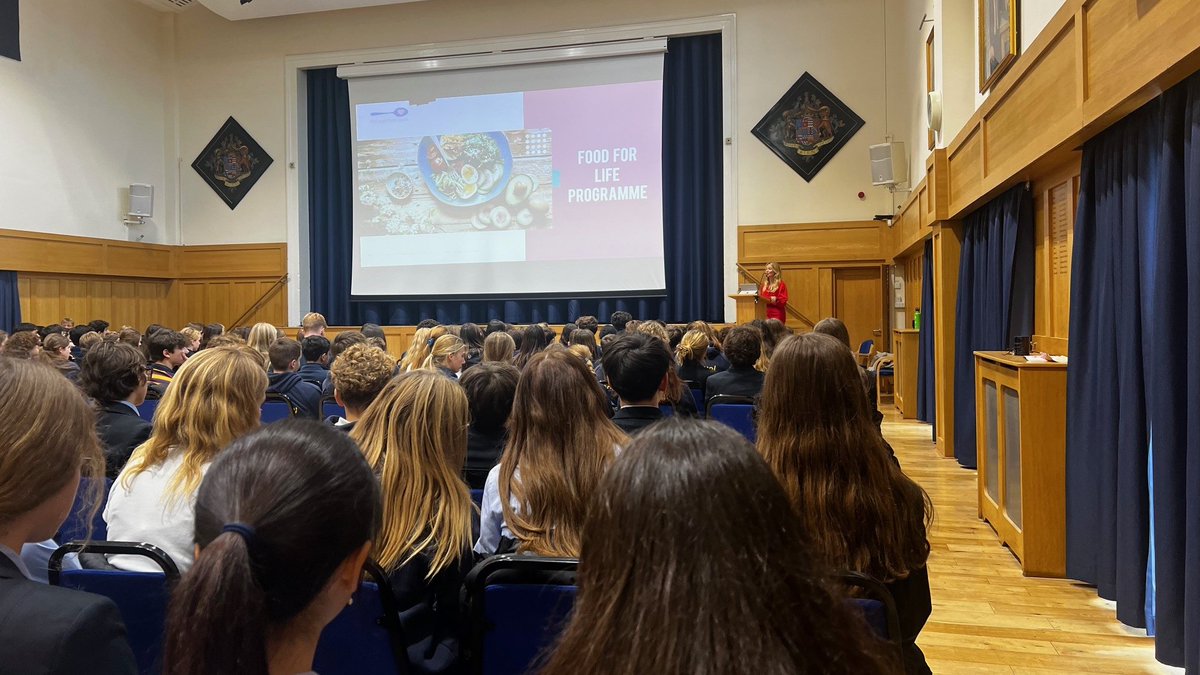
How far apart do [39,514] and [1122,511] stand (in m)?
3.55

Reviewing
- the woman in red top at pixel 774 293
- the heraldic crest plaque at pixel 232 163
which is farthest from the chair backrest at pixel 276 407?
the heraldic crest plaque at pixel 232 163

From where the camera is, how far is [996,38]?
5305 mm

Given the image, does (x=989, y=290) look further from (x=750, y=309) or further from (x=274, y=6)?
(x=274, y=6)

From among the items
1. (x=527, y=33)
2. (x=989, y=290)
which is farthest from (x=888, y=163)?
(x=527, y=33)

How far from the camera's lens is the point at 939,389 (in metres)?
6.57

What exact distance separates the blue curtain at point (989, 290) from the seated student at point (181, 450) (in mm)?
4714

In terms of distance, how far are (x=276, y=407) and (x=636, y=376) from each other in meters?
2.20

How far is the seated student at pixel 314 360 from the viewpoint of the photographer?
4820mm

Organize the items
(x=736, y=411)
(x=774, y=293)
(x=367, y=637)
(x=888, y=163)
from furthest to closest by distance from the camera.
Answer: (x=774, y=293)
(x=888, y=163)
(x=736, y=411)
(x=367, y=637)

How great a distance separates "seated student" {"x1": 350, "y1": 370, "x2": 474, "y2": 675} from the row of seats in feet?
0.28

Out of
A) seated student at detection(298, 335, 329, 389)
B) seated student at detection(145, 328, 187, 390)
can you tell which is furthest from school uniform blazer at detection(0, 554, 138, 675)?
seated student at detection(145, 328, 187, 390)

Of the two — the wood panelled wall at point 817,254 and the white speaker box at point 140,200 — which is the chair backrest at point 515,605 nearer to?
the wood panelled wall at point 817,254

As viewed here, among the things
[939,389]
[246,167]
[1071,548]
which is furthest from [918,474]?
[246,167]

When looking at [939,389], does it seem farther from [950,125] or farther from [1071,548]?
[1071,548]
